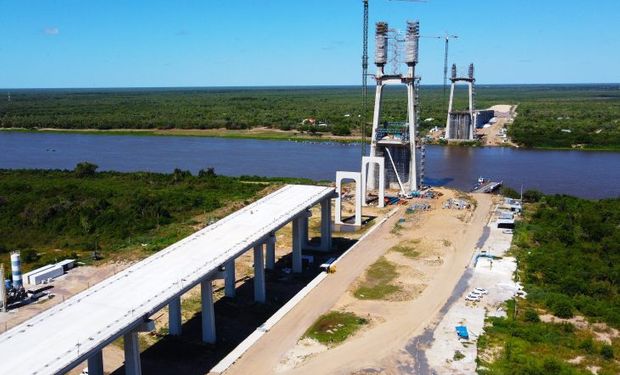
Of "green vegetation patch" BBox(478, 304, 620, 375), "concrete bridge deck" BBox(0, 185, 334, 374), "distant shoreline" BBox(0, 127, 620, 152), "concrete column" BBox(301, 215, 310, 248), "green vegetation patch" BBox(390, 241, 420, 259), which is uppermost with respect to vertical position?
"distant shoreline" BBox(0, 127, 620, 152)

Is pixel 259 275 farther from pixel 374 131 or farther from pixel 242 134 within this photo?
pixel 242 134

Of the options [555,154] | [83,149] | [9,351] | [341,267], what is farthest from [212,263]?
[83,149]

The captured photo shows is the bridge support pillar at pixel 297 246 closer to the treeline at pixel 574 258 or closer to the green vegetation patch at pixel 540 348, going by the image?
the green vegetation patch at pixel 540 348

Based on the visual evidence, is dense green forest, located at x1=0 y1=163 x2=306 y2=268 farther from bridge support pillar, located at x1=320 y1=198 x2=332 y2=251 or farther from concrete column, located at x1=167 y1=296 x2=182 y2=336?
concrete column, located at x1=167 y1=296 x2=182 y2=336

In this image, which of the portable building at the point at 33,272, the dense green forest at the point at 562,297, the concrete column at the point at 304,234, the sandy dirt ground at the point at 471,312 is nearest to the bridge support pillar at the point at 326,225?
the concrete column at the point at 304,234

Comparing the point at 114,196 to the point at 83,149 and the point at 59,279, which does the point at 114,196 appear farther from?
the point at 83,149

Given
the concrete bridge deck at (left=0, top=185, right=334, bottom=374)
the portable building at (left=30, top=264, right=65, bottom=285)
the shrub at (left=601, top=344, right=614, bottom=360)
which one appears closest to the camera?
the concrete bridge deck at (left=0, top=185, right=334, bottom=374)

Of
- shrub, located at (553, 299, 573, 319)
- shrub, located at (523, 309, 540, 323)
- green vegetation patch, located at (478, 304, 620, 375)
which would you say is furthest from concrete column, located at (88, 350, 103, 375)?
shrub, located at (553, 299, 573, 319)

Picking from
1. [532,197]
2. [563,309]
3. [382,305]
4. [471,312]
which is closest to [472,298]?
[471,312]
